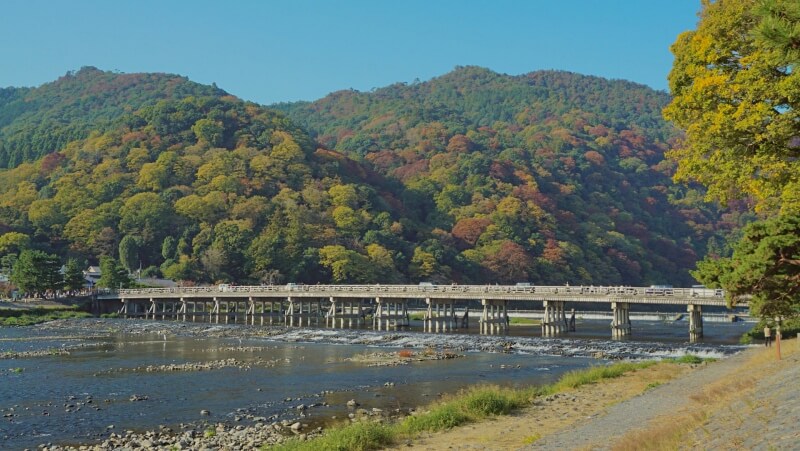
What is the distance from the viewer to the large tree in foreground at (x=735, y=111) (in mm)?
18969

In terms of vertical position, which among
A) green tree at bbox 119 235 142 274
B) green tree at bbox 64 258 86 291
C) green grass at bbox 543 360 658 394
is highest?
green tree at bbox 119 235 142 274

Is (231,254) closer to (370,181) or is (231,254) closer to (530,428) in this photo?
(370,181)

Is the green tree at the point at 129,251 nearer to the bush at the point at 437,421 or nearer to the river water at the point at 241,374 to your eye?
the river water at the point at 241,374

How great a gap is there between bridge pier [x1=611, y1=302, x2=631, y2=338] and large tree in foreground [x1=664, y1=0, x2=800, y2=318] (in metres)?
26.6

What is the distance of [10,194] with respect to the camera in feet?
381

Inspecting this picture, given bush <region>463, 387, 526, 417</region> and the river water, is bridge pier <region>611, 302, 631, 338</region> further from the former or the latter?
bush <region>463, 387, 526, 417</region>

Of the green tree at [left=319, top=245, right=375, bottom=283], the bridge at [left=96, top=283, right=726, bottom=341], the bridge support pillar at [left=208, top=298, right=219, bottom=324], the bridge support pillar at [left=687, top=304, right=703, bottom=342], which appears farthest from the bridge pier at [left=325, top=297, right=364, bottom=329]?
the bridge support pillar at [left=687, top=304, right=703, bottom=342]

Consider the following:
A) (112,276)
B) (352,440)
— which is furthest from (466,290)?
(112,276)

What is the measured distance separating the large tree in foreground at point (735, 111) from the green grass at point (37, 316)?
206ft

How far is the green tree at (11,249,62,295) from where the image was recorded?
7712 centimetres

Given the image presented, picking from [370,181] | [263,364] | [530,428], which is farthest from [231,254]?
[530,428]

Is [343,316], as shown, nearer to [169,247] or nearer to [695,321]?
[695,321]

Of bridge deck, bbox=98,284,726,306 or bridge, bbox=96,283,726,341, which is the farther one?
bridge, bbox=96,283,726,341

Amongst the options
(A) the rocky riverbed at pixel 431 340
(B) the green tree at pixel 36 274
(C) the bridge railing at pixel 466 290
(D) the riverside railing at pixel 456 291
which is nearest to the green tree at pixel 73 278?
(B) the green tree at pixel 36 274
